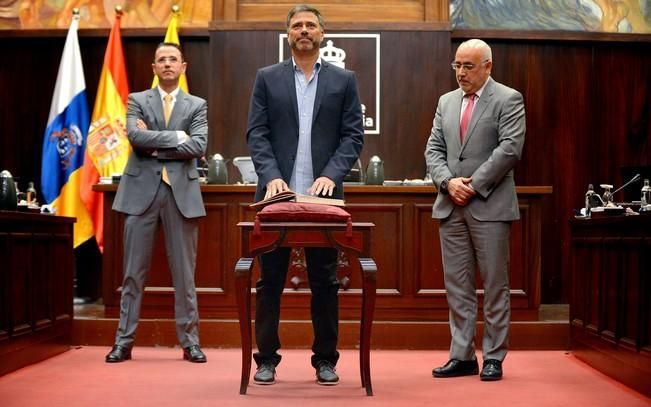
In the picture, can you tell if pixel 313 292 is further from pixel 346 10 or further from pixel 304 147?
pixel 346 10

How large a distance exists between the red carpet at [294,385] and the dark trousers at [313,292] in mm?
222

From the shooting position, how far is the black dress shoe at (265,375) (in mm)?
4195

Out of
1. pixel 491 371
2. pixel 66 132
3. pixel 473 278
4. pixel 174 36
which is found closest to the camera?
pixel 491 371

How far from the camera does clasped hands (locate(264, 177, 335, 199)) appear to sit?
3.95 meters

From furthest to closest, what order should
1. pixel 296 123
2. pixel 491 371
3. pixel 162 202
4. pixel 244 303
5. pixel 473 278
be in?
pixel 162 202
pixel 473 278
pixel 491 371
pixel 296 123
pixel 244 303

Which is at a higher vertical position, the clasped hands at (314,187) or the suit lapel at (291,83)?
the suit lapel at (291,83)

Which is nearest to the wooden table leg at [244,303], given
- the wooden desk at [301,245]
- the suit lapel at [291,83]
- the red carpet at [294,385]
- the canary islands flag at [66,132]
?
the wooden desk at [301,245]

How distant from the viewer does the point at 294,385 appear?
422cm

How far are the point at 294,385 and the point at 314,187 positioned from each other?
92 centimetres

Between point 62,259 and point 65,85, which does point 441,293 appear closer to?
point 62,259

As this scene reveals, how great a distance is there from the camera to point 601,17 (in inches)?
328

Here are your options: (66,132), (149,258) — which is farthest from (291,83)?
(66,132)

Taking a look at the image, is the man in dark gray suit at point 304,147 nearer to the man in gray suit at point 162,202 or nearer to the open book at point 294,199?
the open book at point 294,199

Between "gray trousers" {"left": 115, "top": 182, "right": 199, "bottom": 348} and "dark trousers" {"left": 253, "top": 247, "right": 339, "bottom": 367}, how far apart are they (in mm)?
1153
